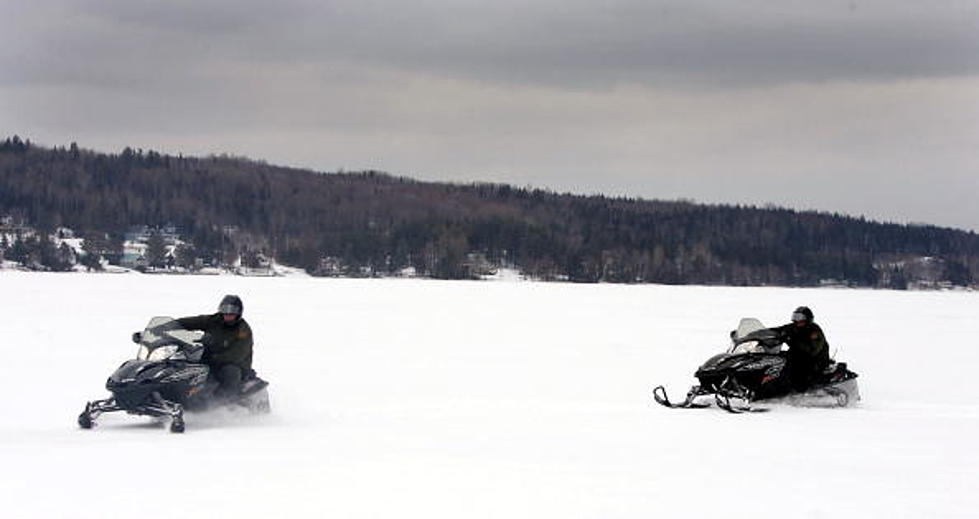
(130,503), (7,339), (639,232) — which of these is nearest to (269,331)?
(7,339)

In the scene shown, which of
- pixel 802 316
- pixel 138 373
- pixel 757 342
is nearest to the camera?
pixel 138 373

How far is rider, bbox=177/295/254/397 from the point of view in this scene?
13141 millimetres

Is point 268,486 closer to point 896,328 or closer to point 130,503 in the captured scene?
point 130,503

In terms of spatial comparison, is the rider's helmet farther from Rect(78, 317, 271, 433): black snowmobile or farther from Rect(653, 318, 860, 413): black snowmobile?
Rect(653, 318, 860, 413): black snowmobile

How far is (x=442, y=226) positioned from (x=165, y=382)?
138 metres

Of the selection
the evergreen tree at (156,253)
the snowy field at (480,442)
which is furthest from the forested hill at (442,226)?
the snowy field at (480,442)

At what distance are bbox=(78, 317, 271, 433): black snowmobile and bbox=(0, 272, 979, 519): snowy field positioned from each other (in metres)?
0.25

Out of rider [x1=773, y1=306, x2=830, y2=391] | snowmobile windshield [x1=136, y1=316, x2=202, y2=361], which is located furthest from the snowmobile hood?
rider [x1=773, y1=306, x2=830, y2=391]

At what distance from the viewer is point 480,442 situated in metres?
11.8

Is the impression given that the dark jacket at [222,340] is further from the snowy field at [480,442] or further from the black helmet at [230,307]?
the snowy field at [480,442]

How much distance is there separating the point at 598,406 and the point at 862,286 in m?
135

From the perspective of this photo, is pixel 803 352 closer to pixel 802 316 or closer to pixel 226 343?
pixel 802 316

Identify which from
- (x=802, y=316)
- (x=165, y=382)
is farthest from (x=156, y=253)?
(x=165, y=382)

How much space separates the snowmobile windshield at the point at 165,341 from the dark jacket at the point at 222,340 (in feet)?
0.41
